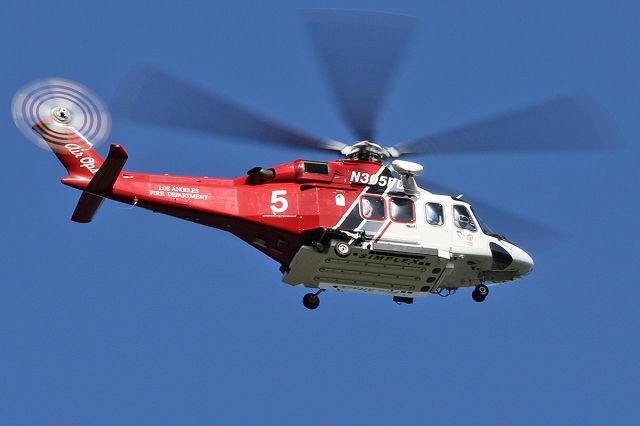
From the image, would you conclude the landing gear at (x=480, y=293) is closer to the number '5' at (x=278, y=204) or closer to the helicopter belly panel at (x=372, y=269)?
the helicopter belly panel at (x=372, y=269)

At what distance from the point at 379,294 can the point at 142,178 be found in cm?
512

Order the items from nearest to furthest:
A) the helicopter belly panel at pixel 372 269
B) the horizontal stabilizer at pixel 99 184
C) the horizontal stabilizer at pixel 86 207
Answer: the horizontal stabilizer at pixel 99 184
the horizontal stabilizer at pixel 86 207
the helicopter belly panel at pixel 372 269

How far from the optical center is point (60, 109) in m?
27.2

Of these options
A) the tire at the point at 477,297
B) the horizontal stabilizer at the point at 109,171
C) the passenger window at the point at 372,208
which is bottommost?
the horizontal stabilizer at the point at 109,171

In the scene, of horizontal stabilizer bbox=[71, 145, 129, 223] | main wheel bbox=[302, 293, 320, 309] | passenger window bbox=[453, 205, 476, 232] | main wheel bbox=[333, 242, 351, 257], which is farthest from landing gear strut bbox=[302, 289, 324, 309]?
horizontal stabilizer bbox=[71, 145, 129, 223]

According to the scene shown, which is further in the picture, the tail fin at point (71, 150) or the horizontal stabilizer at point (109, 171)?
the tail fin at point (71, 150)

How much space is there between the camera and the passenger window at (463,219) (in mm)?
29891

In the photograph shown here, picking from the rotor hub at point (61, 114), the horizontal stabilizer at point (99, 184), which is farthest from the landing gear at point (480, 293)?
the rotor hub at point (61, 114)

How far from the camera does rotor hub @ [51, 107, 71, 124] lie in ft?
89.4

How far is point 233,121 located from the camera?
27766mm

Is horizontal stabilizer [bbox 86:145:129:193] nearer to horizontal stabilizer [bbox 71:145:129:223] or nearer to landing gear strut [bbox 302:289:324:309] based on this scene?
horizontal stabilizer [bbox 71:145:129:223]

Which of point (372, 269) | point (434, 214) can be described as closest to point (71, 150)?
point (372, 269)

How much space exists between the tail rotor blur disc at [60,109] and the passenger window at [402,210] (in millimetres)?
5533

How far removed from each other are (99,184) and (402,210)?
18.6 ft
